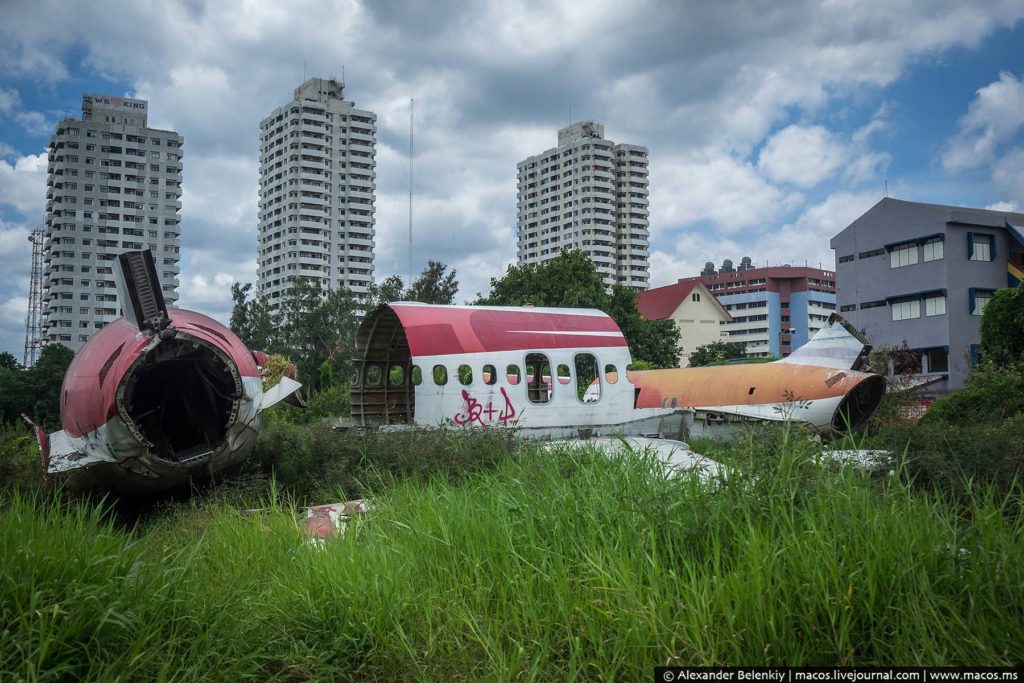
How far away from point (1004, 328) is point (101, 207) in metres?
103

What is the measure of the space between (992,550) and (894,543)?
1.77ft

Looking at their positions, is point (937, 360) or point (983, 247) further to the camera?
point (937, 360)

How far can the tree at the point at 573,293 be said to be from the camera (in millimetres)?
43594

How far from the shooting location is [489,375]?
52.0 ft

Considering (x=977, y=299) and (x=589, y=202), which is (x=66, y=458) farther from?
(x=589, y=202)

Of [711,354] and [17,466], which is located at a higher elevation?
[711,354]

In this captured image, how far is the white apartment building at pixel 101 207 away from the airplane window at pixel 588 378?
68.7 meters

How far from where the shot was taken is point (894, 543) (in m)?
4.23

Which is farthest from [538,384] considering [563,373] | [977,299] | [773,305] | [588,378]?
[773,305]

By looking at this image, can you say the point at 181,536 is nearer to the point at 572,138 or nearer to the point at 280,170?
the point at 572,138

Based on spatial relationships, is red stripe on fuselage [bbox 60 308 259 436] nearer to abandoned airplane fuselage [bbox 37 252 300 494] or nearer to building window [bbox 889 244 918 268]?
abandoned airplane fuselage [bbox 37 252 300 494]

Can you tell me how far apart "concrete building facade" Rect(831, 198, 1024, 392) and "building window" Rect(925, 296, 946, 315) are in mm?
47

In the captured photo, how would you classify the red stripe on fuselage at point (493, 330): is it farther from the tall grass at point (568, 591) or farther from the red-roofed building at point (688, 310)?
the red-roofed building at point (688, 310)

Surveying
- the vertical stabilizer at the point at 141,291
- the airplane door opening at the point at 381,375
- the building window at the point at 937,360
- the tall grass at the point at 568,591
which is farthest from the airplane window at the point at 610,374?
the building window at the point at 937,360
